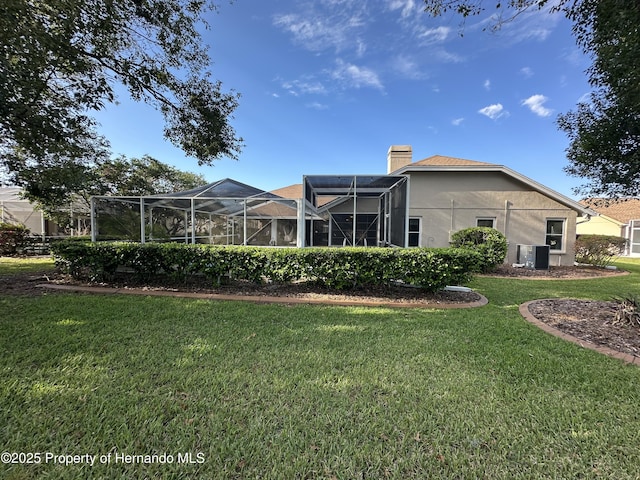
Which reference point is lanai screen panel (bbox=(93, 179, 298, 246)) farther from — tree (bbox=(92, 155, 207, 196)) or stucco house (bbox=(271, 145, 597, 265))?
tree (bbox=(92, 155, 207, 196))

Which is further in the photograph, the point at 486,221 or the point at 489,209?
the point at 486,221

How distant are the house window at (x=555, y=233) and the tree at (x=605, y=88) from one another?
7.79 metres

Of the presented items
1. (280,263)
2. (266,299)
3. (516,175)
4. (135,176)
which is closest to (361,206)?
(516,175)

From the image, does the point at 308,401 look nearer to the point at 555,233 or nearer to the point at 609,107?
the point at 609,107

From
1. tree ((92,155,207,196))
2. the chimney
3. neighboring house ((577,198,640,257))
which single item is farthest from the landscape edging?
neighboring house ((577,198,640,257))

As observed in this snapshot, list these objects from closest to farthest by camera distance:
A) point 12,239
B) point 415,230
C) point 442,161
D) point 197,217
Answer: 1. point 12,239
2. point 415,230
3. point 197,217
4. point 442,161

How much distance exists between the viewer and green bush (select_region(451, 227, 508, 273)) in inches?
372

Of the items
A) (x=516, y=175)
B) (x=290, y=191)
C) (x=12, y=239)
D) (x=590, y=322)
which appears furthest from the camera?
(x=290, y=191)

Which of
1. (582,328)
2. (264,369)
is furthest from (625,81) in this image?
(264,369)

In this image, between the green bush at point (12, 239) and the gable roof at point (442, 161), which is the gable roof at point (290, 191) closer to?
the gable roof at point (442, 161)

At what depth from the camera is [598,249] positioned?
11836 millimetres

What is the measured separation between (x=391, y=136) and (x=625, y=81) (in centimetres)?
1149

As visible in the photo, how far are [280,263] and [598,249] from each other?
49.9 ft

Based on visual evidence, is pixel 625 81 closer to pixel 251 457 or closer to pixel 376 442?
pixel 376 442
